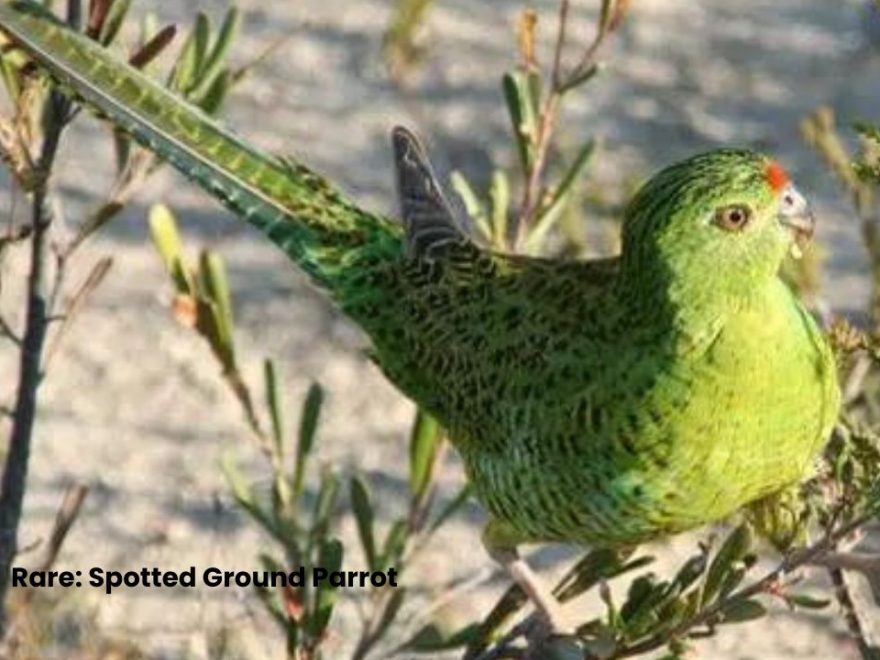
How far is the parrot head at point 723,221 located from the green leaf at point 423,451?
56 centimetres

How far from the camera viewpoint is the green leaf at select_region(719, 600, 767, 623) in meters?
2.33

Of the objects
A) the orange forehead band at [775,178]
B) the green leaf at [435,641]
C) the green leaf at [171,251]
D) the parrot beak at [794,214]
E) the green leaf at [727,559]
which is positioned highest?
the orange forehead band at [775,178]

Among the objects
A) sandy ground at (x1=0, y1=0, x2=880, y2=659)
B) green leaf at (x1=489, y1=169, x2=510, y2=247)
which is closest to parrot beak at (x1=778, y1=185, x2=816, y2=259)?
green leaf at (x1=489, y1=169, x2=510, y2=247)

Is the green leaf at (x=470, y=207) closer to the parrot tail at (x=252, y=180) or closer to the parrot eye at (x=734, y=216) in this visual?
the parrot tail at (x=252, y=180)

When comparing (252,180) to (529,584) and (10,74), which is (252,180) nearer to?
(10,74)

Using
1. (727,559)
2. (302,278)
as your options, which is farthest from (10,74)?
(302,278)

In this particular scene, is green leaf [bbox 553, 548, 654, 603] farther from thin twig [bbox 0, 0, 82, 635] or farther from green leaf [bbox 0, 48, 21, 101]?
green leaf [bbox 0, 48, 21, 101]

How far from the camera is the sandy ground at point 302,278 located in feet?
13.9

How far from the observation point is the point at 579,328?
2.68 m

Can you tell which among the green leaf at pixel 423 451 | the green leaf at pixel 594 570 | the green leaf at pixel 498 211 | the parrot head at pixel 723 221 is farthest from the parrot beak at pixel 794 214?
the green leaf at pixel 423 451

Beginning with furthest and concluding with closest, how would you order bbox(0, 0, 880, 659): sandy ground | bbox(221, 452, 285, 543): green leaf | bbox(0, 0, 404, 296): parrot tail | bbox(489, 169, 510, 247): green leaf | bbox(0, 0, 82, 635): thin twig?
bbox(0, 0, 880, 659): sandy ground
bbox(489, 169, 510, 247): green leaf
bbox(221, 452, 285, 543): green leaf
bbox(0, 0, 404, 296): parrot tail
bbox(0, 0, 82, 635): thin twig

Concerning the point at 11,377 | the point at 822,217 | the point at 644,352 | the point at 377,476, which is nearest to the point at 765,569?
the point at 377,476

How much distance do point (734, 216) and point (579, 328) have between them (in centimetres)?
28

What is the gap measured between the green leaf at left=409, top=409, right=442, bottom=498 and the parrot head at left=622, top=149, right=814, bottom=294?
560mm
